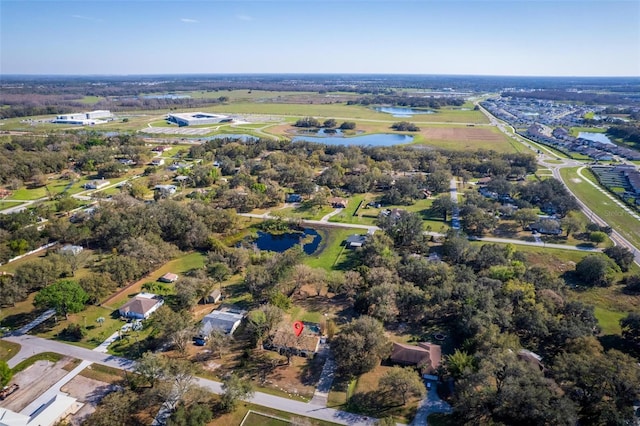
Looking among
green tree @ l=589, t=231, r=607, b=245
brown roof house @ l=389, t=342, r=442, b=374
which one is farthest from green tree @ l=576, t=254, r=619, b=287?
brown roof house @ l=389, t=342, r=442, b=374

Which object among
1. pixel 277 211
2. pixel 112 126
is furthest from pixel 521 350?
pixel 112 126

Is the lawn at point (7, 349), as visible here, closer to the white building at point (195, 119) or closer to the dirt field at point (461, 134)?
the dirt field at point (461, 134)

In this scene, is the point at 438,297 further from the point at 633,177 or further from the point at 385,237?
the point at 633,177

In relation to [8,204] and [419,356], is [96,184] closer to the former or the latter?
[8,204]

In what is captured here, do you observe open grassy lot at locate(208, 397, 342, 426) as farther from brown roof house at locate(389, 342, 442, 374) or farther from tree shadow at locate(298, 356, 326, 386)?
brown roof house at locate(389, 342, 442, 374)

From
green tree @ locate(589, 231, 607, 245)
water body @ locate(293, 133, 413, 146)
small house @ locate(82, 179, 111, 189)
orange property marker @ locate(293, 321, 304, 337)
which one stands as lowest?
orange property marker @ locate(293, 321, 304, 337)

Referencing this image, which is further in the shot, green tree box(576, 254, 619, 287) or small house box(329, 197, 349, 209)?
small house box(329, 197, 349, 209)

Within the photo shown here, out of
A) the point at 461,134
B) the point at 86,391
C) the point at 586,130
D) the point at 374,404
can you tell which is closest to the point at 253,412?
the point at 374,404
